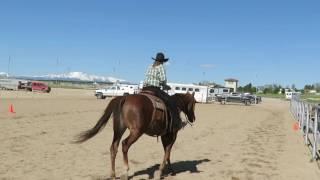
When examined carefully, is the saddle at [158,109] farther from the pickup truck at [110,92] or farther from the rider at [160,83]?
the pickup truck at [110,92]

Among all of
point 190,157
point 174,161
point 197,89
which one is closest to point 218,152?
point 190,157

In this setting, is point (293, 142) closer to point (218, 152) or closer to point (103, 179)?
point (218, 152)

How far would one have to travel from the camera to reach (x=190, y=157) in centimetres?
1166

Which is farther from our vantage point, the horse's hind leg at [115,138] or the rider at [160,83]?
the rider at [160,83]

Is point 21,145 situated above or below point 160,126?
below

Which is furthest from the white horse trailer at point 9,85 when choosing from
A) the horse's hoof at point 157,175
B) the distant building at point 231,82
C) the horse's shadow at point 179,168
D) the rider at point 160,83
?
the distant building at point 231,82

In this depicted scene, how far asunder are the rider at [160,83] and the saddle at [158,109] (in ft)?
0.47

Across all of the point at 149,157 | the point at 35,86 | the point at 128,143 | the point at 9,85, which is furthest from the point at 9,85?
the point at 128,143

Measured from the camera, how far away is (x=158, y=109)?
8422 mm

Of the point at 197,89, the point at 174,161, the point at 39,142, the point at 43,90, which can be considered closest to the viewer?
the point at 174,161

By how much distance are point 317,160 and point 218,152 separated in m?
2.49

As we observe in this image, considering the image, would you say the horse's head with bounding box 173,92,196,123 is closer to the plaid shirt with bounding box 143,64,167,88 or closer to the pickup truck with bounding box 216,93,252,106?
the plaid shirt with bounding box 143,64,167,88

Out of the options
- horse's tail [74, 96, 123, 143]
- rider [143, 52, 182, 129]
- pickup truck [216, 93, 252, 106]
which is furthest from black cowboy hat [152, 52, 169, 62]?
pickup truck [216, 93, 252, 106]

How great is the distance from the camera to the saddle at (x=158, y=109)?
8367 mm
